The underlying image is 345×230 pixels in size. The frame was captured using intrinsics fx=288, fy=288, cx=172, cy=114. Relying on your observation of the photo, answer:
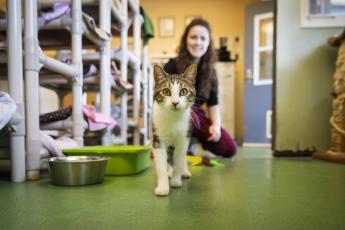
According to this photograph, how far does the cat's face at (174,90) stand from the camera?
0.93 m

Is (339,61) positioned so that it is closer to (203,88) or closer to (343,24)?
(343,24)

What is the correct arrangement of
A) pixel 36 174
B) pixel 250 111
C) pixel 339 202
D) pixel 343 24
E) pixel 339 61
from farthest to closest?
pixel 250 111
pixel 343 24
pixel 339 61
pixel 36 174
pixel 339 202

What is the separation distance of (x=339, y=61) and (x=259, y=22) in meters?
2.26

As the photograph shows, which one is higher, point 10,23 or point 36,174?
point 10,23

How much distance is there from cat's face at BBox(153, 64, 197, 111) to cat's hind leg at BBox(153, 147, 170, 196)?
169mm

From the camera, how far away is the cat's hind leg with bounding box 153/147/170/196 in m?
0.93

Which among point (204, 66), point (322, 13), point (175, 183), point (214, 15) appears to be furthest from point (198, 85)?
point (214, 15)

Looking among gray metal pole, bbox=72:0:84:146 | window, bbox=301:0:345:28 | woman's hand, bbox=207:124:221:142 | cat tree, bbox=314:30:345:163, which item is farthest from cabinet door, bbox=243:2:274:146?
gray metal pole, bbox=72:0:84:146

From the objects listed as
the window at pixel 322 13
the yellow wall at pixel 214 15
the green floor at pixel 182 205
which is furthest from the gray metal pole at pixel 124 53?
the yellow wall at pixel 214 15

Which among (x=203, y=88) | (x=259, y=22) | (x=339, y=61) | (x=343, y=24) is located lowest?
(x=203, y=88)

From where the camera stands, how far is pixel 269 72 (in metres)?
Answer: 4.14

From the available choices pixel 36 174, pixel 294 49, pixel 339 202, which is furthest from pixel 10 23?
pixel 294 49

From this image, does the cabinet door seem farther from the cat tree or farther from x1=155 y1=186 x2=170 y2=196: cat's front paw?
x1=155 y1=186 x2=170 y2=196: cat's front paw

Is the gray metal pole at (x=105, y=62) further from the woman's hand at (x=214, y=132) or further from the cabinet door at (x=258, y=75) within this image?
the cabinet door at (x=258, y=75)
